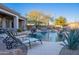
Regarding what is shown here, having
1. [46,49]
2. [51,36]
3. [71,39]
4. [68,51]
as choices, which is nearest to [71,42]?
[71,39]

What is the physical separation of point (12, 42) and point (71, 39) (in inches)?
56.7

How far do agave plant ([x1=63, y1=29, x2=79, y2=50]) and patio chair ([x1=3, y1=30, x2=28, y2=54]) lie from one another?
101 cm

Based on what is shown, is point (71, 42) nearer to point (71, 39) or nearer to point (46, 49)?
point (71, 39)

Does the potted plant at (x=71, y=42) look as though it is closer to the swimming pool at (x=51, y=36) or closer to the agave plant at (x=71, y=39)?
the agave plant at (x=71, y=39)

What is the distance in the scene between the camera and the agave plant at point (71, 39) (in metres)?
12.1

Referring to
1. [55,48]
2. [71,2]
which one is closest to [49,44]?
[55,48]

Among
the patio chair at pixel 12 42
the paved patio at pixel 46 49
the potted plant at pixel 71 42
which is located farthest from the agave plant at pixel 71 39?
the patio chair at pixel 12 42

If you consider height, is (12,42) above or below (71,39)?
below

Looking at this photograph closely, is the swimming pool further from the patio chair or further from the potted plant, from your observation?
the patio chair

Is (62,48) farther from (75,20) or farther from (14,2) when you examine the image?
(14,2)

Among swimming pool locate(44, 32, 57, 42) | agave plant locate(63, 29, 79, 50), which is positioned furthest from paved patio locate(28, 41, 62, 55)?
agave plant locate(63, 29, 79, 50)

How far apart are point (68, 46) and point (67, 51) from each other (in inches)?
4.9

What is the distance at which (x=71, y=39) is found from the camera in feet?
39.7

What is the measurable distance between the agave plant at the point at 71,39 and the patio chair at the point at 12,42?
3.30ft
